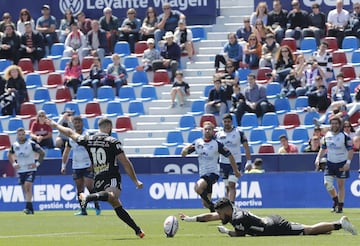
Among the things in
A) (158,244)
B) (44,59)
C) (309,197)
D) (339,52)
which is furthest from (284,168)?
(158,244)

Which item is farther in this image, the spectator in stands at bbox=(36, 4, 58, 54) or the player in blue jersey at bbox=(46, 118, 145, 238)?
the spectator in stands at bbox=(36, 4, 58, 54)

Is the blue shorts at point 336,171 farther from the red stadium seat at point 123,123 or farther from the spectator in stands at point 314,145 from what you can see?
the red stadium seat at point 123,123

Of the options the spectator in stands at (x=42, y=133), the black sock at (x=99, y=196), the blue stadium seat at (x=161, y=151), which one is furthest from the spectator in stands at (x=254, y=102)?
the black sock at (x=99, y=196)

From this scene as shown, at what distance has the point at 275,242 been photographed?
1675cm

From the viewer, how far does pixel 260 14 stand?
3428cm

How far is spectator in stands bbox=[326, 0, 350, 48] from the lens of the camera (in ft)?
110

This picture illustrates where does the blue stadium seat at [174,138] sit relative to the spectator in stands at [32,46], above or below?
below

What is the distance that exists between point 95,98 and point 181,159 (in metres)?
5.42

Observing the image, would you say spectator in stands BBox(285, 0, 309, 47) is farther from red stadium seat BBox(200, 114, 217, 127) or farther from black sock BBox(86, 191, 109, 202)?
black sock BBox(86, 191, 109, 202)

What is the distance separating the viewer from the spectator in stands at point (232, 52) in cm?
3394

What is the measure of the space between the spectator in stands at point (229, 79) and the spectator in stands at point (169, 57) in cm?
195

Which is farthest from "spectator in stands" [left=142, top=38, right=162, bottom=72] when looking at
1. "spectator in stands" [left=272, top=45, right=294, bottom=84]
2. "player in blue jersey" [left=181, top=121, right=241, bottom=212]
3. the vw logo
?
"player in blue jersey" [left=181, top=121, right=241, bottom=212]

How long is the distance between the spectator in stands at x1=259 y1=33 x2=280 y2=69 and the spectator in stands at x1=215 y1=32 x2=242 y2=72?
70 centimetres

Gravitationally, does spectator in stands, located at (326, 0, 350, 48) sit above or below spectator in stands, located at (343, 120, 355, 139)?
above
